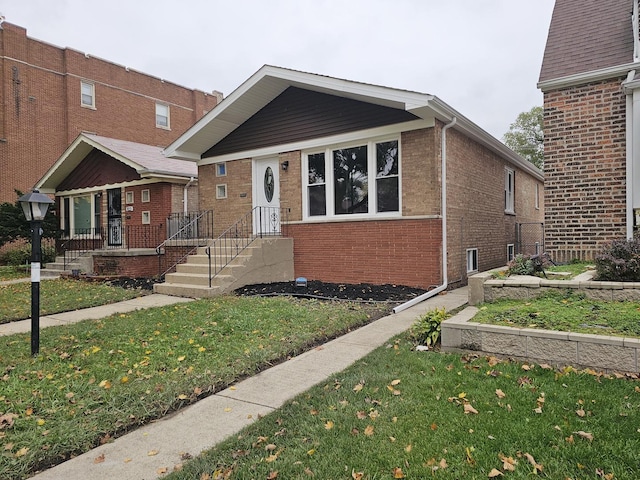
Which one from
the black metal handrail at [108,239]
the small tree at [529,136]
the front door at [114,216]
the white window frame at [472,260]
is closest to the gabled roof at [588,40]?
the white window frame at [472,260]

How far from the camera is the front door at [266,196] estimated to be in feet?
38.1

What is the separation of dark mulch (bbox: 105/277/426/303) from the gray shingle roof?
501 centimetres

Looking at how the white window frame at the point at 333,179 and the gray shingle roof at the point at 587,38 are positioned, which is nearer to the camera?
the gray shingle roof at the point at 587,38

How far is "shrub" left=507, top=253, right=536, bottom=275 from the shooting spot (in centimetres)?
645

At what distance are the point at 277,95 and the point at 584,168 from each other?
736 cm

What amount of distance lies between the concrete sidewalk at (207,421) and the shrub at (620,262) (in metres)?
3.09

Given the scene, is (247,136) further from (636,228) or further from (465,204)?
(636,228)

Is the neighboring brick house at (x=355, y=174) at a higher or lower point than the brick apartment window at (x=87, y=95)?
lower

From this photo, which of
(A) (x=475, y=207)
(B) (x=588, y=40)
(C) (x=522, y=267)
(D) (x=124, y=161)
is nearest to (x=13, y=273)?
(D) (x=124, y=161)

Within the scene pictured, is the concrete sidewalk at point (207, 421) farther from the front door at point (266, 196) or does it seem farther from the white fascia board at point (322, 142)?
the front door at point (266, 196)

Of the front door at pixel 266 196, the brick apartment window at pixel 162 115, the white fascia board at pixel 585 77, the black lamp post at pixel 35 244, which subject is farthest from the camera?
the brick apartment window at pixel 162 115

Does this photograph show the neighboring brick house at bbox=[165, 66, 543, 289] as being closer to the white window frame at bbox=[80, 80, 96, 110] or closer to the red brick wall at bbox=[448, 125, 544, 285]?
the red brick wall at bbox=[448, 125, 544, 285]

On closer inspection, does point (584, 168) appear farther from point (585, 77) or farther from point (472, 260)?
point (472, 260)

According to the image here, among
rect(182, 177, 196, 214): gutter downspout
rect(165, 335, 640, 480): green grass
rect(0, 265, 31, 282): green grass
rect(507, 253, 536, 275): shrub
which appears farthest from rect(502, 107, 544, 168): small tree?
rect(165, 335, 640, 480): green grass
